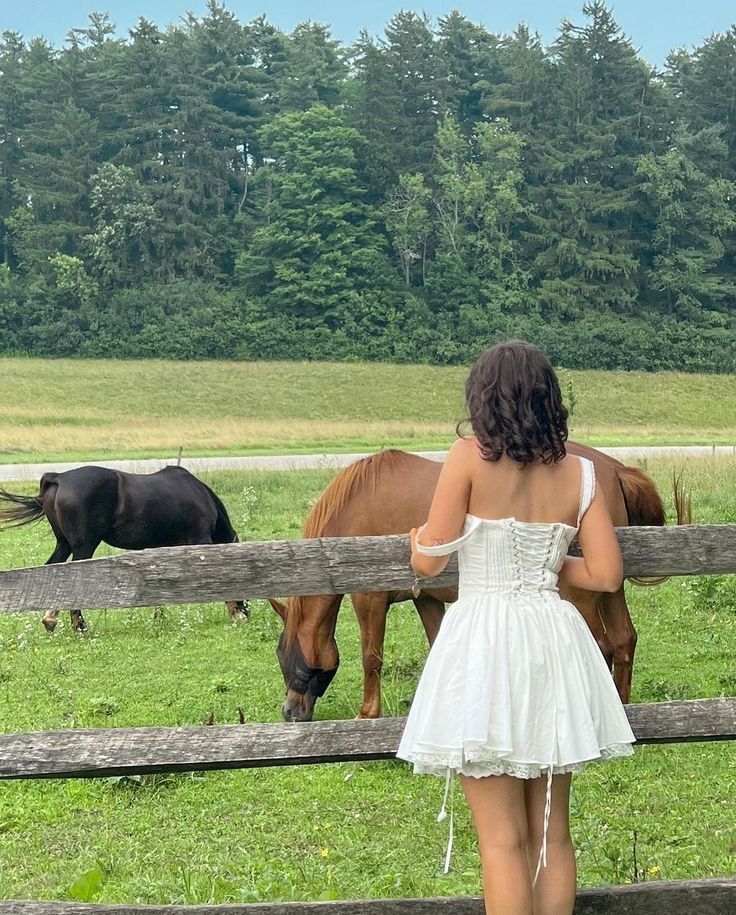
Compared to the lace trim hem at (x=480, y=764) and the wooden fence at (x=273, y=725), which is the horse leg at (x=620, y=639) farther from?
the lace trim hem at (x=480, y=764)

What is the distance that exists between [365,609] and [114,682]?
89.7 inches

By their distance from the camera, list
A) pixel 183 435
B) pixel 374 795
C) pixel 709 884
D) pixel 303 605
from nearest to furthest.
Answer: pixel 709 884 < pixel 374 795 < pixel 303 605 < pixel 183 435

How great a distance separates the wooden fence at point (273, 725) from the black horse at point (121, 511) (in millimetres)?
6094

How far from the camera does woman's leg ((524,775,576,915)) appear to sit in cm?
300

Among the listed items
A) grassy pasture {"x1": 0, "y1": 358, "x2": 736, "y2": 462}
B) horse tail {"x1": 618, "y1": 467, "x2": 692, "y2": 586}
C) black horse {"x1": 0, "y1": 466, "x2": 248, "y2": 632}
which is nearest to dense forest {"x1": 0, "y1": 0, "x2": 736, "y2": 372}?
grassy pasture {"x1": 0, "y1": 358, "x2": 736, "y2": 462}

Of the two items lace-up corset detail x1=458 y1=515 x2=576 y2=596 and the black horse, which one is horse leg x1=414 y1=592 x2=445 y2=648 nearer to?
lace-up corset detail x1=458 y1=515 x2=576 y2=596

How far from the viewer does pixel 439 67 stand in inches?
2958

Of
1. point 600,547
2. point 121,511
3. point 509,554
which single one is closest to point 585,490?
point 600,547

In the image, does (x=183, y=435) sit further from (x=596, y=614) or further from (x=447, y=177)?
(x=447, y=177)

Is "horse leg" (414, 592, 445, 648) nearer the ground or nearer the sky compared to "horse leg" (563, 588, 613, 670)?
nearer the ground

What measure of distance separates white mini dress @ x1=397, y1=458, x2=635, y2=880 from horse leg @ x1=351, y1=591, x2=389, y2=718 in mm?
3123

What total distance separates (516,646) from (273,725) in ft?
2.99

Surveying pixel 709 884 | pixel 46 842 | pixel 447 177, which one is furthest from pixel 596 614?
pixel 447 177

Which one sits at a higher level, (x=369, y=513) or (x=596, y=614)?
(x=369, y=513)
